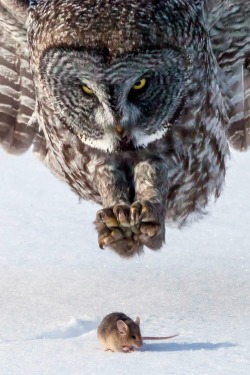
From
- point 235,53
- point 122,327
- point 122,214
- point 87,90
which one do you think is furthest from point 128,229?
point 235,53

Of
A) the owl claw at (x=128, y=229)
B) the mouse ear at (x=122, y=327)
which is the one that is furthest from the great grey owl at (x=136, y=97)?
the mouse ear at (x=122, y=327)

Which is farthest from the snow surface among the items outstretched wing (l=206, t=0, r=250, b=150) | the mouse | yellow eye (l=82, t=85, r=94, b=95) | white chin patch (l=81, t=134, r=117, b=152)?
yellow eye (l=82, t=85, r=94, b=95)

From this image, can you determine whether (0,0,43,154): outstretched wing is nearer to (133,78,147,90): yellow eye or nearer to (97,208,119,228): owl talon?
(133,78,147,90): yellow eye

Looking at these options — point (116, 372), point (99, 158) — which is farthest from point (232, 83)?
point (116, 372)

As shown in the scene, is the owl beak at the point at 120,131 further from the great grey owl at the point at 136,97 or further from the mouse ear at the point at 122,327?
the mouse ear at the point at 122,327

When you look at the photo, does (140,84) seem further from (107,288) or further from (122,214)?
(107,288)
